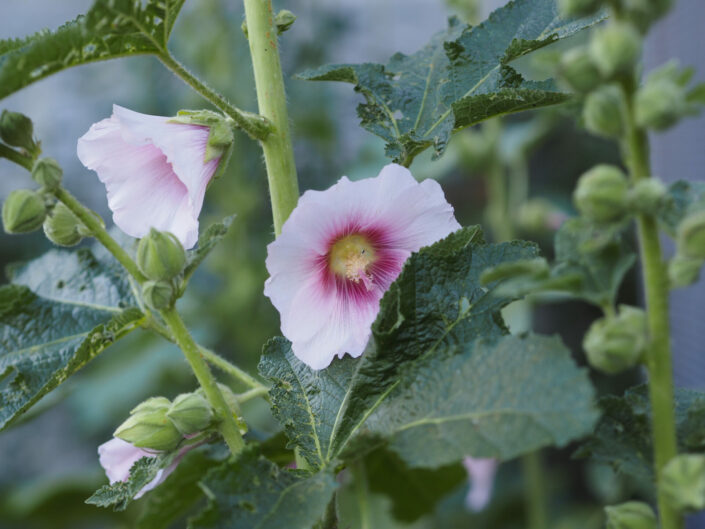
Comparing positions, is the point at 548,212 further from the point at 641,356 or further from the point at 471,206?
the point at 641,356

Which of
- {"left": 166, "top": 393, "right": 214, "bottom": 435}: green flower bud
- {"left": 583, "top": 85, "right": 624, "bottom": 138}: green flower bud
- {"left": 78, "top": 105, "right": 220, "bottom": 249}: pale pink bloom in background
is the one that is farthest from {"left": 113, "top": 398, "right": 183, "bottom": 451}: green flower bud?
{"left": 583, "top": 85, "right": 624, "bottom": 138}: green flower bud

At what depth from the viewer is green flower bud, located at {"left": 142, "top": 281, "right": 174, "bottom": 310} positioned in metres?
0.51

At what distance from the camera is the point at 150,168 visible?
64 centimetres

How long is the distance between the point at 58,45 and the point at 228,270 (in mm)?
1636

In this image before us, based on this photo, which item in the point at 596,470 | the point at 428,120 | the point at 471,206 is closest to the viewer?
the point at 428,120

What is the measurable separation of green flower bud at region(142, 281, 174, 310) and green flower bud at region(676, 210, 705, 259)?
11.6 inches

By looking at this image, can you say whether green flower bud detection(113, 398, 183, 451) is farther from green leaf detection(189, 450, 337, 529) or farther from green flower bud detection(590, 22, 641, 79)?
green flower bud detection(590, 22, 641, 79)

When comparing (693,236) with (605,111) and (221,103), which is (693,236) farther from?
(221,103)

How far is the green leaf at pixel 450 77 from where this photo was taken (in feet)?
1.97

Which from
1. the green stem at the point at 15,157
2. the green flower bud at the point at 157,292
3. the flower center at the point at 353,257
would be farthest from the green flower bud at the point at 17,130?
the flower center at the point at 353,257

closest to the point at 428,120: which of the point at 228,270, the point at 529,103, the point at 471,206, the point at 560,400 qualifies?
the point at 529,103

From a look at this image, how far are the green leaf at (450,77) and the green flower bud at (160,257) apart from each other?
18 centimetres

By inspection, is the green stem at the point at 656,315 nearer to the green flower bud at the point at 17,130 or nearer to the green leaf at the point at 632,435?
the green leaf at the point at 632,435

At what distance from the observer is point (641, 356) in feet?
1.26
